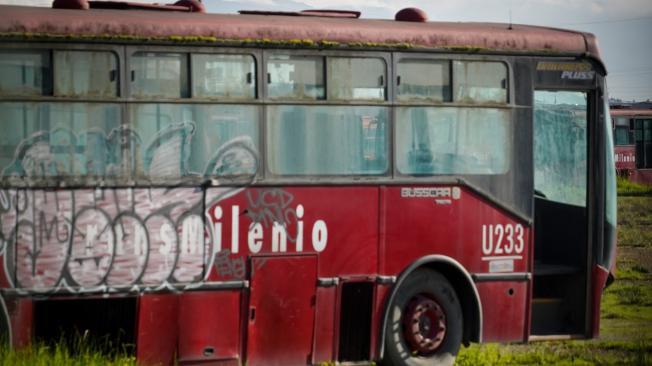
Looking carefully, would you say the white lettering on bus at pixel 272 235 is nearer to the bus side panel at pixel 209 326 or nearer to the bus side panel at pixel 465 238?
the bus side panel at pixel 209 326

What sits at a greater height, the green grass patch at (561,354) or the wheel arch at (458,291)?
the wheel arch at (458,291)

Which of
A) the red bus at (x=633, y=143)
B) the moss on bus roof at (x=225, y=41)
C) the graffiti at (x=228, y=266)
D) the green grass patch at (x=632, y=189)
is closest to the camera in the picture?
the moss on bus roof at (x=225, y=41)

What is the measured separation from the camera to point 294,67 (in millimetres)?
10508

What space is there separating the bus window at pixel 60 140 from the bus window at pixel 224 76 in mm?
714

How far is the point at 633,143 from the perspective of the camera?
4772 centimetres

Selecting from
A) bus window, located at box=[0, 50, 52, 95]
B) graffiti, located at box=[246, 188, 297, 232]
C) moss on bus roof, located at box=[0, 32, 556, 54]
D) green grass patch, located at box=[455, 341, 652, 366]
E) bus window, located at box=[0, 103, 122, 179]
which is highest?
moss on bus roof, located at box=[0, 32, 556, 54]

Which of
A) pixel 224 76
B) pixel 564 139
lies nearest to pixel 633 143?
pixel 564 139

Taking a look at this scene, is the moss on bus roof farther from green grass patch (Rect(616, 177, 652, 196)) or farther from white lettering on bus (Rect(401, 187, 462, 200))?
green grass patch (Rect(616, 177, 652, 196))

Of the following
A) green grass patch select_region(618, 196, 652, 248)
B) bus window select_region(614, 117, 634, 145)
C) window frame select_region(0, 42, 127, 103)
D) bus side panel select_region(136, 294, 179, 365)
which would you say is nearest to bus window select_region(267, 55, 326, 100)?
window frame select_region(0, 42, 127, 103)

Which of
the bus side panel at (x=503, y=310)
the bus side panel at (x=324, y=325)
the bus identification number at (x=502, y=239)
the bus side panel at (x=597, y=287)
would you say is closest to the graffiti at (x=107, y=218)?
the bus side panel at (x=324, y=325)

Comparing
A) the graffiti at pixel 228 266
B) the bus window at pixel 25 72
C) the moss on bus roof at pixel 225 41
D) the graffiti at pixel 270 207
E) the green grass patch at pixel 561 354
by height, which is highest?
the moss on bus roof at pixel 225 41

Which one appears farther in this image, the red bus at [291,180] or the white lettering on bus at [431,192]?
the white lettering on bus at [431,192]

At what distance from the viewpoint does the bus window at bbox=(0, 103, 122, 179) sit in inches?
372

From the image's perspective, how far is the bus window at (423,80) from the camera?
1098 centimetres
